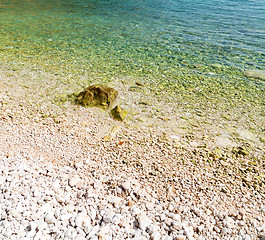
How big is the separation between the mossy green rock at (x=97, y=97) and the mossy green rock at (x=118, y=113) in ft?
1.38

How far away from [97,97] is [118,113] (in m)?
1.13

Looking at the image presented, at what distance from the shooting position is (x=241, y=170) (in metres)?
5.11

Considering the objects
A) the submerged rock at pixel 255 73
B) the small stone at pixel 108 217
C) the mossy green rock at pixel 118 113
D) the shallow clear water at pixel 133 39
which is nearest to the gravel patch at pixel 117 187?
the small stone at pixel 108 217

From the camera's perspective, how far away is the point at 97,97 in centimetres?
740

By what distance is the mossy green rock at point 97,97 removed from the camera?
24.0 feet

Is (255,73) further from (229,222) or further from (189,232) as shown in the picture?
(189,232)

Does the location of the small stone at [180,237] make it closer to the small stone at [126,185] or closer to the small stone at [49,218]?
the small stone at [126,185]

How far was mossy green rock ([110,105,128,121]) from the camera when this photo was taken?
6757 millimetres

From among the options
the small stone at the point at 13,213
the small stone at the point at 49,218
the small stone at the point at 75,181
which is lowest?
the small stone at the point at 75,181

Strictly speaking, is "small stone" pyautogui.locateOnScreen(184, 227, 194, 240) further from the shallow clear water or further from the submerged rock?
the submerged rock

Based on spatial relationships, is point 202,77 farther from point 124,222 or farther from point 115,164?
point 124,222

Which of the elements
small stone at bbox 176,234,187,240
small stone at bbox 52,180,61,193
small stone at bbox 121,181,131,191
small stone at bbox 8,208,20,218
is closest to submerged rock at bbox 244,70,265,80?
small stone at bbox 121,181,131,191

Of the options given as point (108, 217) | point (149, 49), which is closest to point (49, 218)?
point (108, 217)

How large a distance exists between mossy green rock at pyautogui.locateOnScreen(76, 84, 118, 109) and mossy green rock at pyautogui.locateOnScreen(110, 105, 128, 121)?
420 mm
